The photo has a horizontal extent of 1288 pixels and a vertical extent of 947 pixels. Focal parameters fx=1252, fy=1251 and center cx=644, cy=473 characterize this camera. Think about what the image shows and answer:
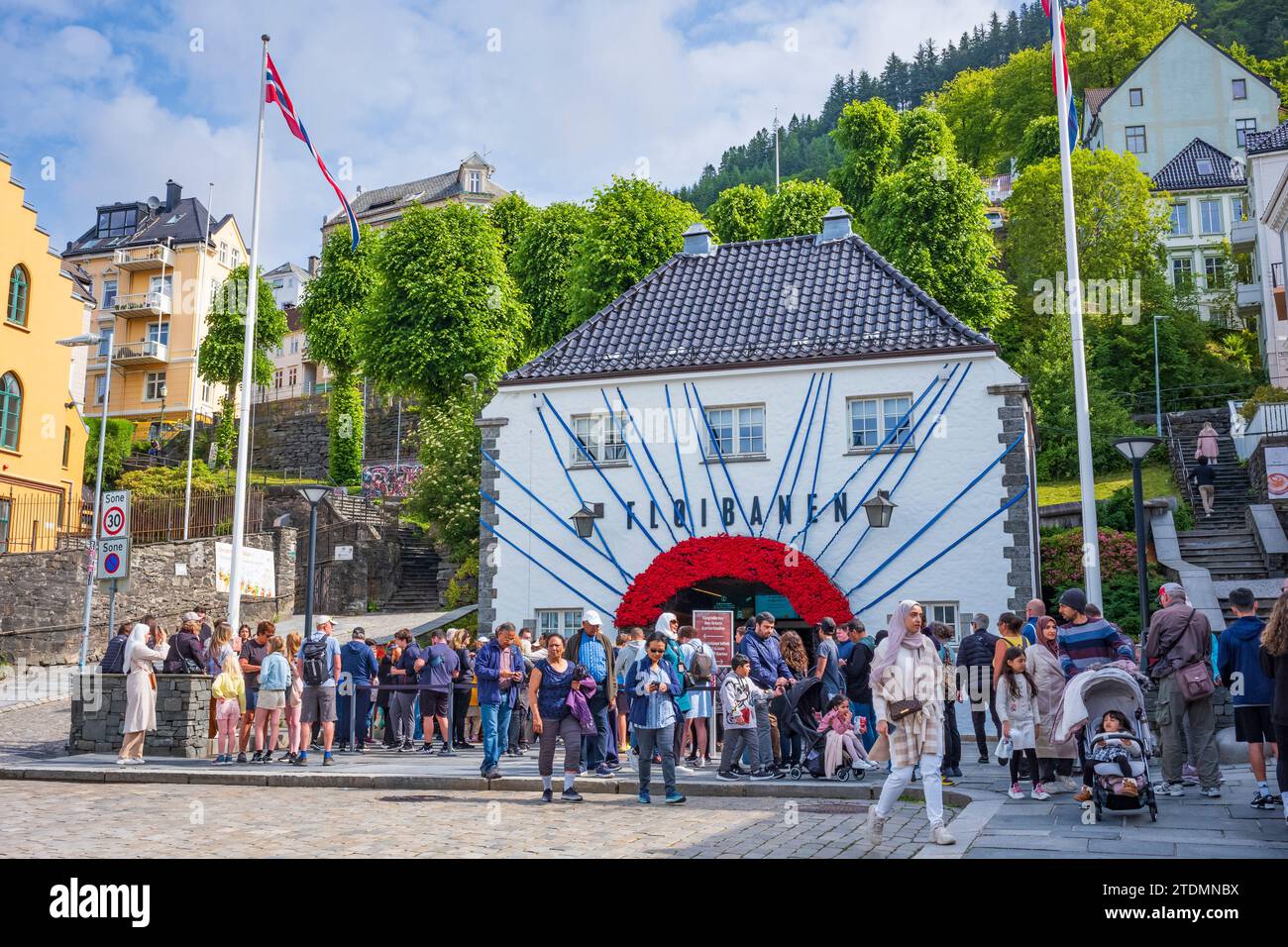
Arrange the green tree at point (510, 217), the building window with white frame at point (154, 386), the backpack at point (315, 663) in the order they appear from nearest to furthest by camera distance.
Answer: the backpack at point (315, 663)
the green tree at point (510, 217)
the building window with white frame at point (154, 386)

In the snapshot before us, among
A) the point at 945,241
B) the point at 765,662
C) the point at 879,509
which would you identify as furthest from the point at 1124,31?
the point at 765,662

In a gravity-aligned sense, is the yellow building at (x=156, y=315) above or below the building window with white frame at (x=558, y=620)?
above

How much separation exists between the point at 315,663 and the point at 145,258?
6243 centimetres

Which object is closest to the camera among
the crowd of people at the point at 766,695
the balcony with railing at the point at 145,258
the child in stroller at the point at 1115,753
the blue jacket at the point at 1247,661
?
the child in stroller at the point at 1115,753

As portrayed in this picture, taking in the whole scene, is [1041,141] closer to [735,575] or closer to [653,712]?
[735,575]

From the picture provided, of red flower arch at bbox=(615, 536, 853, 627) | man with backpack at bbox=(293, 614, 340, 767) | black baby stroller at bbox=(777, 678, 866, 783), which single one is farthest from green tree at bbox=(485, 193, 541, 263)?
black baby stroller at bbox=(777, 678, 866, 783)

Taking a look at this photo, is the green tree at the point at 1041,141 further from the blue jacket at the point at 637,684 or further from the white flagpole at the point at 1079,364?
the blue jacket at the point at 637,684

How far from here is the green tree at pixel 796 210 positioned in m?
45.5

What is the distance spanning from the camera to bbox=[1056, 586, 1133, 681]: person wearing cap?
11852 mm

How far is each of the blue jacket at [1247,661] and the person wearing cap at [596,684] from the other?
6600mm

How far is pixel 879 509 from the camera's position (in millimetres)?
22734

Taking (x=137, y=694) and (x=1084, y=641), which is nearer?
(x=1084, y=641)

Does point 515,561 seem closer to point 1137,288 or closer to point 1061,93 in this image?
point 1061,93

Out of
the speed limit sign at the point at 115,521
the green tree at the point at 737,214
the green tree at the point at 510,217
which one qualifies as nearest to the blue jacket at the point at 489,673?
the speed limit sign at the point at 115,521
